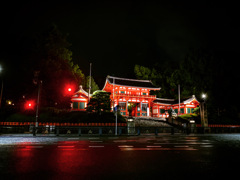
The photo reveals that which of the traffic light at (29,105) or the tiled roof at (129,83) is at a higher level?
the tiled roof at (129,83)

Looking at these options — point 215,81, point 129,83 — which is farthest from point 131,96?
point 215,81

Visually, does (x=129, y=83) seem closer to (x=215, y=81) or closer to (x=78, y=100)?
(x=78, y=100)

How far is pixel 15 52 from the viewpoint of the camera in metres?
23.7

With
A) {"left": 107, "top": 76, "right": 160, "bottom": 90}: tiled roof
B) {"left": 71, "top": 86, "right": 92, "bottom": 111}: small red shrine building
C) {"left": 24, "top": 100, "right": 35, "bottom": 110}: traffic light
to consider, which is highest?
{"left": 107, "top": 76, "right": 160, "bottom": 90}: tiled roof

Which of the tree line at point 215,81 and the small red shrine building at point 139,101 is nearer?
the tree line at point 215,81

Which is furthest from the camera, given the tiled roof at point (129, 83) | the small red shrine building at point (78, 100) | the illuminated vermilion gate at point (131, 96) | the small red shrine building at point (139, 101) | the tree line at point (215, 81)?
the tiled roof at point (129, 83)

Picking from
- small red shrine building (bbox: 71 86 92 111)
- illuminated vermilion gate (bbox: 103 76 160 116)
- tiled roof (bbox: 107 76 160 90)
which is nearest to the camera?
small red shrine building (bbox: 71 86 92 111)

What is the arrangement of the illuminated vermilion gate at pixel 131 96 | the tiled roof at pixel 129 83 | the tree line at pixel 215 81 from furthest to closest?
the tiled roof at pixel 129 83 < the illuminated vermilion gate at pixel 131 96 < the tree line at pixel 215 81

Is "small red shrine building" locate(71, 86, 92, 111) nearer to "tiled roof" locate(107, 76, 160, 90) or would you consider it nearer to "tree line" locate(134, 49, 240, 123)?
"tiled roof" locate(107, 76, 160, 90)

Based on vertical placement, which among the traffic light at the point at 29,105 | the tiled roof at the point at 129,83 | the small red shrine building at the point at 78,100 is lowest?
the traffic light at the point at 29,105

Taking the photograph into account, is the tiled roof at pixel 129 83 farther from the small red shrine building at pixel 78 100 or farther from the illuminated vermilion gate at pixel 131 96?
the small red shrine building at pixel 78 100

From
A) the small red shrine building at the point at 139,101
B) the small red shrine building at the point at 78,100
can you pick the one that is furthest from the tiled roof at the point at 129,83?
the small red shrine building at the point at 78,100

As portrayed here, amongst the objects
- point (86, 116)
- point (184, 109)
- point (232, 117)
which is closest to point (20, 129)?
point (86, 116)

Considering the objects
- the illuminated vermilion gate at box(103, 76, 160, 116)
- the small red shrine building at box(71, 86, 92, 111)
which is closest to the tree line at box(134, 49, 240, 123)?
the illuminated vermilion gate at box(103, 76, 160, 116)
